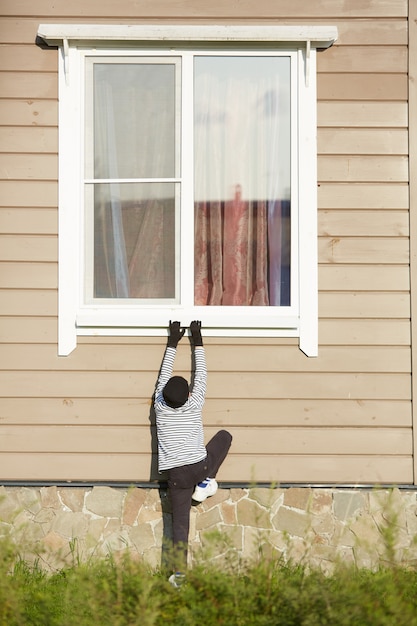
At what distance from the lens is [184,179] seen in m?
5.12

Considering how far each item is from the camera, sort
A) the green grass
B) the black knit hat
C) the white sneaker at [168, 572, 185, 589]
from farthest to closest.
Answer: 1. the black knit hat
2. the white sneaker at [168, 572, 185, 589]
3. the green grass

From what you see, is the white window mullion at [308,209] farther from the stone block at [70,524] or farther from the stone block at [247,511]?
the stone block at [70,524]

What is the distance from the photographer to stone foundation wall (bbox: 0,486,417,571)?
4984mm

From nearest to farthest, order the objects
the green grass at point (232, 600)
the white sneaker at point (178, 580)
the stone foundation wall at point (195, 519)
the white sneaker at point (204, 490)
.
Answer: the green grass at point (232, 600) < the white sneaker at point (178, 580) < the white sneaker at point (204, 490) < the stone foundation wall at point (195, 519)

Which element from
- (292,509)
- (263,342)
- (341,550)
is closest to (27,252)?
(263,342)

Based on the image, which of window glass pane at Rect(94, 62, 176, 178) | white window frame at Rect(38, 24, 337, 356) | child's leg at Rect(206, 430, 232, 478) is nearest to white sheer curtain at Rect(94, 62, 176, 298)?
window glass pane at Rect(94, 62, 176, 178)

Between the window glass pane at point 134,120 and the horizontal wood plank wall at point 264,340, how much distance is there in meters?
0.30

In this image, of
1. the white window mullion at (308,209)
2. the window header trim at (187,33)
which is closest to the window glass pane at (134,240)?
the white window mullion at (308,209)

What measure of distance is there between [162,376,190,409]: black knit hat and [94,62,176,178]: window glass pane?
4.58 ft

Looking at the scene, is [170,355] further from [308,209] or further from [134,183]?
[308,209]

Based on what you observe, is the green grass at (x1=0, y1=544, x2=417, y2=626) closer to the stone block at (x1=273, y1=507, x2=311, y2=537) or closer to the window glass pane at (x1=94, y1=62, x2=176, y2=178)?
the stone block at (x1=273, y1=507, x2=311, y2=537)

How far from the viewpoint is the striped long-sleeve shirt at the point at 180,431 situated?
477 cm

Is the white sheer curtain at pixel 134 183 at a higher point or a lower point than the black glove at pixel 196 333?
higher

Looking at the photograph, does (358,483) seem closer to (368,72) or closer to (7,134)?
(368,72)
